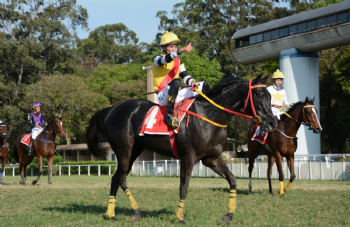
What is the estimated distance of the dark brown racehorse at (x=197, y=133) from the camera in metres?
8.53

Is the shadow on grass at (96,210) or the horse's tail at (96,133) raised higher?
the horse's tail at (96,133)

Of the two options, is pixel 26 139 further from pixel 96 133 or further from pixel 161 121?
pixel 161 121

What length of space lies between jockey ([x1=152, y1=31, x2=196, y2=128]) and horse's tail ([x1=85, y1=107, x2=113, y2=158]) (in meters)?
1.61

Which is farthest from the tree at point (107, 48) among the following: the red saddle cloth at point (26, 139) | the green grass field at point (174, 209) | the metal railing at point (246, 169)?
the green grass field at point (174, 209)

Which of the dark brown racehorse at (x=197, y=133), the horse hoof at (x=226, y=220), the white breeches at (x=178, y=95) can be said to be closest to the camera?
the horse hoof at (x=226, y=220)

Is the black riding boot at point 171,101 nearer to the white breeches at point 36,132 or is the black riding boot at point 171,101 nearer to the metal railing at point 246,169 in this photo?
the white breeches at point 36,132

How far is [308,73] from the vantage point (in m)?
37.7

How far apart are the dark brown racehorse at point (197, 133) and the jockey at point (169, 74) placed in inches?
14.9

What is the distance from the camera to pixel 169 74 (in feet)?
30.9

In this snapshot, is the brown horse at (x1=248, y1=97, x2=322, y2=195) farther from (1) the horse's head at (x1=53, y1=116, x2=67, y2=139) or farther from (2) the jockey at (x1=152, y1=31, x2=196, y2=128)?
(1) the horse's head at (x1=53, y1=116, x2=67, y2=139)

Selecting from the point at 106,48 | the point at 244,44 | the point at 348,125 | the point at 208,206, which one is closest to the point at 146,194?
the point at 208,206

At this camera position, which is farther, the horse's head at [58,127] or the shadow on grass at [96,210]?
the horse's head at [58,127]

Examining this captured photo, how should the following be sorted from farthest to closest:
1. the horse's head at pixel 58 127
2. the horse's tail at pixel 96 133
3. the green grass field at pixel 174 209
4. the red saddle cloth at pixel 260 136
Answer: the horse's head at pixel 58 127
the red saddle cloth at pixel 260 136
the horse's tail at pixel 96 133
the green grass field at pixel 174 209

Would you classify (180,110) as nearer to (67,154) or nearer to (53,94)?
(53,94)
